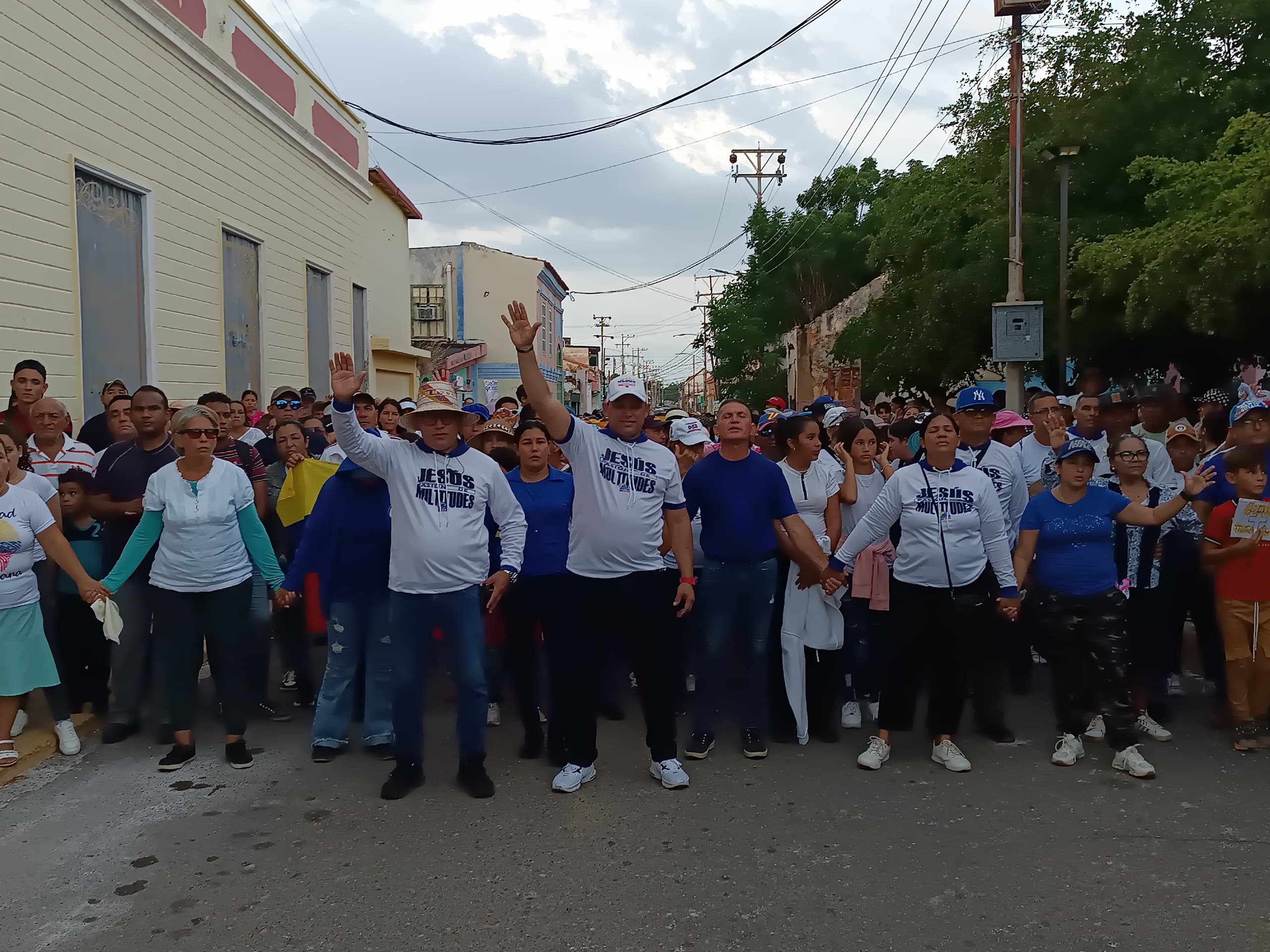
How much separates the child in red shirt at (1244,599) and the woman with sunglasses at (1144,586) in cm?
32

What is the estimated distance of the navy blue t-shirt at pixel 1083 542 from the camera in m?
5.30

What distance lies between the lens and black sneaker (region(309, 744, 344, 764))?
17.9 feet

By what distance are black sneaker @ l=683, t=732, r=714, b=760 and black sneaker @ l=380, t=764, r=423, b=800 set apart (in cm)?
141

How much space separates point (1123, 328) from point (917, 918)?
15.5 meters

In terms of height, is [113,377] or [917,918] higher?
[113,377]

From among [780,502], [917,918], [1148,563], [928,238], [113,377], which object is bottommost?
[917,918]

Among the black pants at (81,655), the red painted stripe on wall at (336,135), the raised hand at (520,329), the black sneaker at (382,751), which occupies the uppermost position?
the red painted stripe on wall at (336,135)

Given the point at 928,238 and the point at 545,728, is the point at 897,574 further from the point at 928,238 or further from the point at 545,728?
the point at 928,238

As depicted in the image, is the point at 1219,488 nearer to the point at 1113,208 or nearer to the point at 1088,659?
the point at 1088,659

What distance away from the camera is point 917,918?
3.65 metres

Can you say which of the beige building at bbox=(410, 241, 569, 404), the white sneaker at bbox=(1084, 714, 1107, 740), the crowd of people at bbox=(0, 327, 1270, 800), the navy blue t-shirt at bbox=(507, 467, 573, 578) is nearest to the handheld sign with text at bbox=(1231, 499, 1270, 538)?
the crowd of people at bbox=(0, 327, 1270, 800)

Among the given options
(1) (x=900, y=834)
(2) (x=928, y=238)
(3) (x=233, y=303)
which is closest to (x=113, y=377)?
(3) (x=233, y=303)

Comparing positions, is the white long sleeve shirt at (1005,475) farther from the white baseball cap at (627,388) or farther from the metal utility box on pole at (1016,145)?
the metal utility box on pole at (1016,145)

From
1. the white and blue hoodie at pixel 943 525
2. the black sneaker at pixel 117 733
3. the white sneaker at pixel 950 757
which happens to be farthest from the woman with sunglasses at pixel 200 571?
the white sneaker at pixel 950 757
